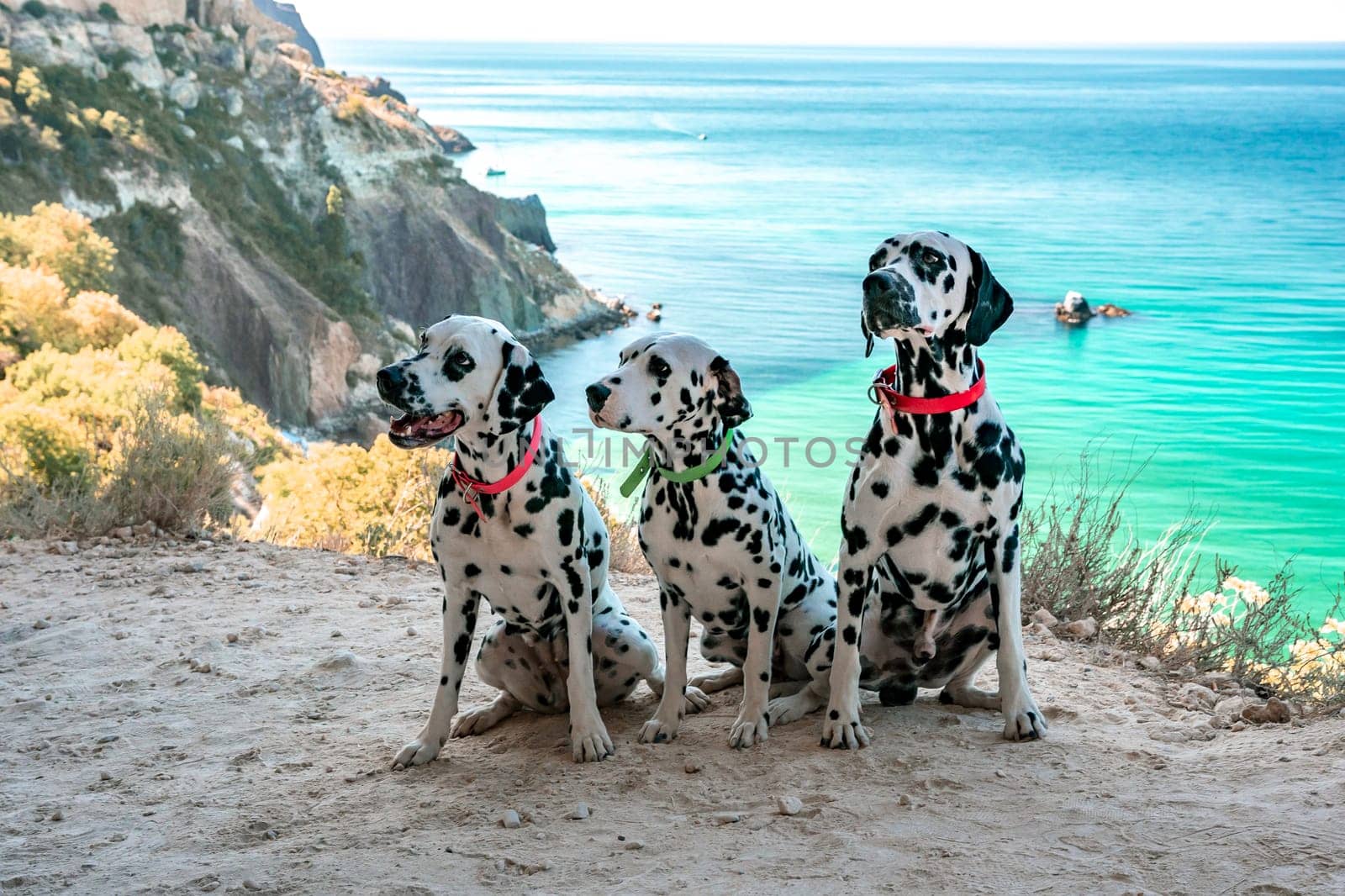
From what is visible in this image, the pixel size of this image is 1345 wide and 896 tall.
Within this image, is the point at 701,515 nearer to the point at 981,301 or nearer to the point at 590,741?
the point at 590,741

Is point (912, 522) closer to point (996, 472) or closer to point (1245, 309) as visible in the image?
point (996, 472)

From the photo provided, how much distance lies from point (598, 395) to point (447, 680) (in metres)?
1.26

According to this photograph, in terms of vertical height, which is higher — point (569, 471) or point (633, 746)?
point (569, 471)

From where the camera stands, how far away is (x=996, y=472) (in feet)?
13.8

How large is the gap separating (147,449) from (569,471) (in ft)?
16.2

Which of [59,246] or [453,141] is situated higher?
[453,141]

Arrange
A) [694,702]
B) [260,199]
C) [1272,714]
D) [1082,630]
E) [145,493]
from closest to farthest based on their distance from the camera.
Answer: [1272,714]
[694,702]
[1082,630]
[145,493]
[260,199]

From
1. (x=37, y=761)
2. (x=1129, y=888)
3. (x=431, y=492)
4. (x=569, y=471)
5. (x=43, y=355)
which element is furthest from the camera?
(x=43, y=355)

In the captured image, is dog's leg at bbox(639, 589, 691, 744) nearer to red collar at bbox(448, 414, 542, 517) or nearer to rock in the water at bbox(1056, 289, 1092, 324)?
red collar at bbox(448, 414, 542, 517)

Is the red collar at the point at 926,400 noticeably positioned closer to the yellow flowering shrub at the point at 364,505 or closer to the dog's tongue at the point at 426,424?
the dog's tongue at the point at 426,424

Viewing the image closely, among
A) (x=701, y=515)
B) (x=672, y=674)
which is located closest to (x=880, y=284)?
(x=701, y=515)

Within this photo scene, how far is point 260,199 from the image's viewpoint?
154ft

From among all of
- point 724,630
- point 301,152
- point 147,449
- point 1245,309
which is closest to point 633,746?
point 724,630

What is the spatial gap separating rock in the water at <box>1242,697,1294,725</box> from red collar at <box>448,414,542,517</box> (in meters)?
3.05
